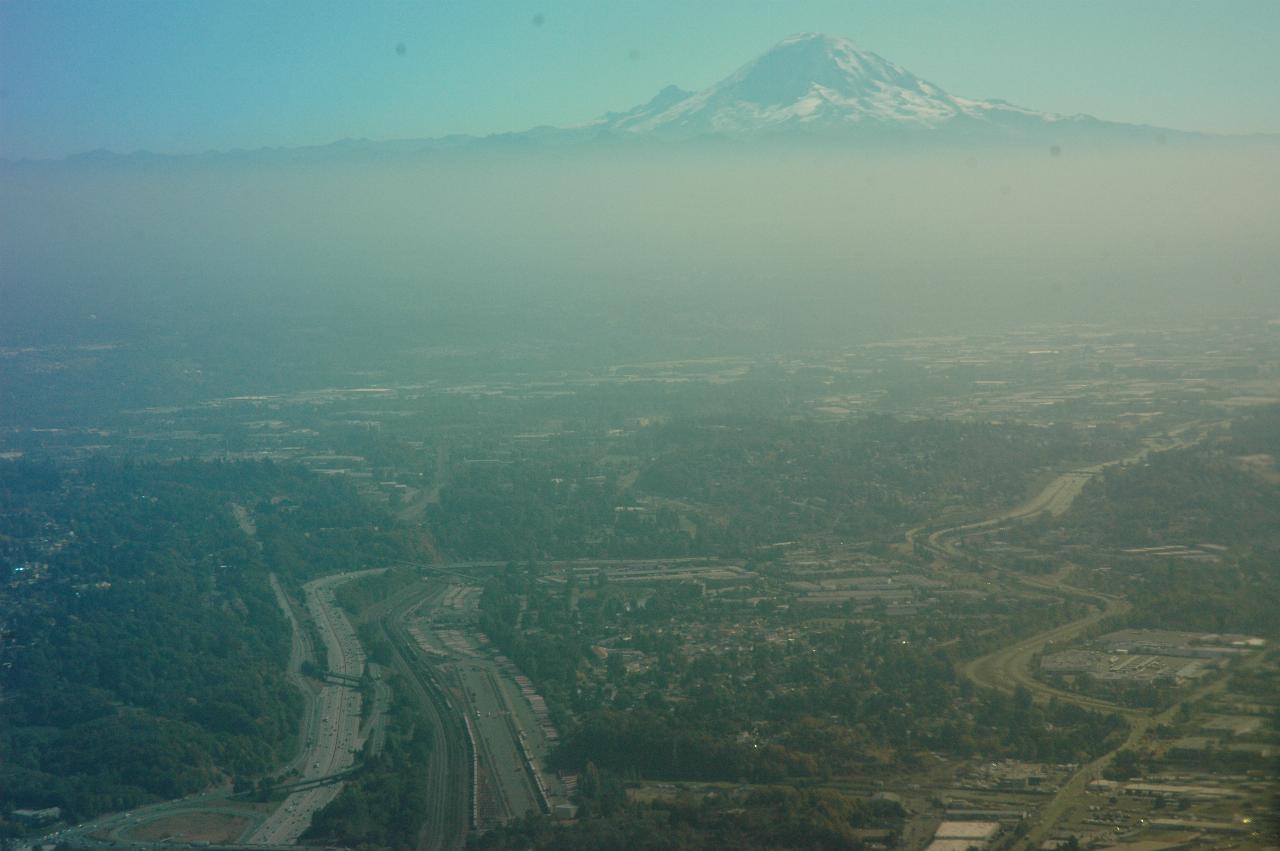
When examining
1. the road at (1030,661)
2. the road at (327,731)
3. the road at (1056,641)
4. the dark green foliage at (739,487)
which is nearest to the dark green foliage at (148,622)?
the road at (327,731)

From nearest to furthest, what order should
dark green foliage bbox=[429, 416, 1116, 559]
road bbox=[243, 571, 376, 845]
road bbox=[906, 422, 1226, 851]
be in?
road bbox=[906, 422, 1226, 851], road bbox=[243, 571, 376, 845], dark green foliage bbox=[429, 416, 1116, 559]

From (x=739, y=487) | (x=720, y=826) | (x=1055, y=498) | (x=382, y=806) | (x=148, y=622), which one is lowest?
(x=382, y=806)

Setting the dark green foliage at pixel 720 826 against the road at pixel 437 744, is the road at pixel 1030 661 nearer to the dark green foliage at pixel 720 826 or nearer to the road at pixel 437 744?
the dark green foliage at pixel 720 826

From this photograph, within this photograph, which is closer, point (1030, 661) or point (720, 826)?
point (720, 826)

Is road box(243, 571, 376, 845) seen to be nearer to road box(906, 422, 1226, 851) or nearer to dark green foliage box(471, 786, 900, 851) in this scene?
dark green foliage box(471, 786, 900, 851)

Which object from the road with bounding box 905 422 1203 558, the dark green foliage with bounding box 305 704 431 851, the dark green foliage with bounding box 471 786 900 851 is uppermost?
the road with bounding box 905 422 1203 558

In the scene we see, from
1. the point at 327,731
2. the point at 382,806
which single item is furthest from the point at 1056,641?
the point at 327,731

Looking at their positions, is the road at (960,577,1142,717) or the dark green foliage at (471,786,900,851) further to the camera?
the road at (960,577,1142,717)

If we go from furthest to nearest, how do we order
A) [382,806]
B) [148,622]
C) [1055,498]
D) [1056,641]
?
1. [1055,498]
2. [148,622]
3. [1056,641]
4. [382,806]

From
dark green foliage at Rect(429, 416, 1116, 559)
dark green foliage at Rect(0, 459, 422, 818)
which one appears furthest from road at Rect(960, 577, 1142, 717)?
dark green foliage at Rect(0, 459, 422, 818)

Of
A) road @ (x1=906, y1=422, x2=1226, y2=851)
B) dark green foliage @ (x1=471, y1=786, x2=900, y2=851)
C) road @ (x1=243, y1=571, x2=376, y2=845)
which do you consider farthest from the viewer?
road @ (x1=243, y1=571, x2=376, y2=845)

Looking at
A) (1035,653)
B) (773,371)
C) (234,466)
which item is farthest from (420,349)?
(1035,653)

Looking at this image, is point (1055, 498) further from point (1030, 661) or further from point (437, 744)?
point (437, 744)
